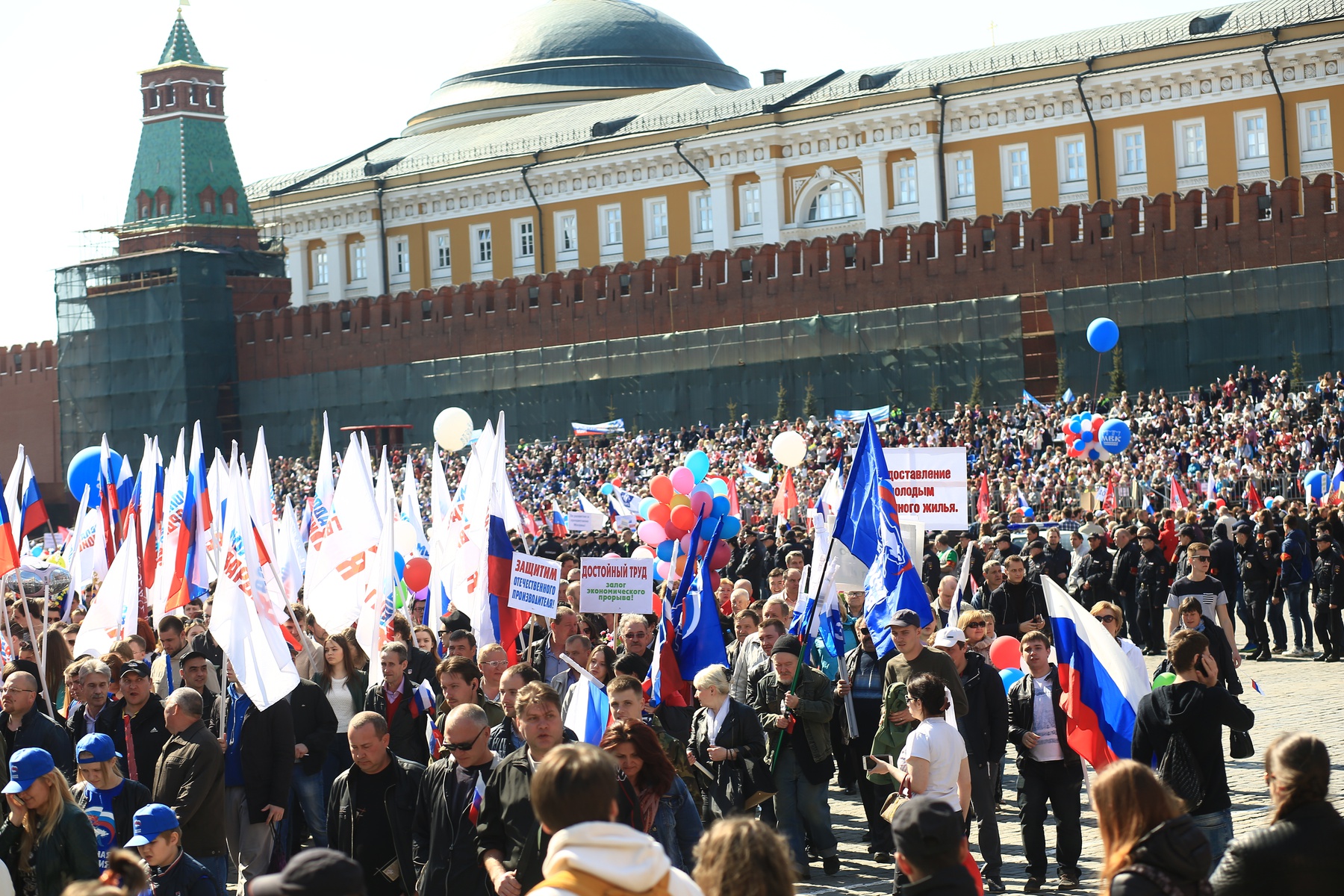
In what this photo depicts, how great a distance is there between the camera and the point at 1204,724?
23.0 feet

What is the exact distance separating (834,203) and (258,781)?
3854 cm

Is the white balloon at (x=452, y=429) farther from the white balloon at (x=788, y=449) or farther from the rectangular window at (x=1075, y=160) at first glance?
the rectangular window at (x=1075, y=160)

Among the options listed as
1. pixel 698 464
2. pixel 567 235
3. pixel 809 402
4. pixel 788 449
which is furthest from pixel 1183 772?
pixel 567 235

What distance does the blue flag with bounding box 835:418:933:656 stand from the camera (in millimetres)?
9281

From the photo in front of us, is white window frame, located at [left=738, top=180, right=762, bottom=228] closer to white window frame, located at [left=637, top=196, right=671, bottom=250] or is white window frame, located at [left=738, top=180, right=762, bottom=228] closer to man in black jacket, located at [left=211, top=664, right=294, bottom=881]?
white window frame, located at [left=637, top=196, right=671, bottom=250]

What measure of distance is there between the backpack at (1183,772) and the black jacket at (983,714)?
1.41m

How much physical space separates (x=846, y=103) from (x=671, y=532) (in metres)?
30.5

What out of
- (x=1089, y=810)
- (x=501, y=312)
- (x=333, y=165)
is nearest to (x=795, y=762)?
(x=1089, y=810)

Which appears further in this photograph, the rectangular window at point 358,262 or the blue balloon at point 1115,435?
the rectangular window at point 358,262

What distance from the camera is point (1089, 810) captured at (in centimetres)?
1025

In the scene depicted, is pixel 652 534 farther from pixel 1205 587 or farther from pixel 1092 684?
A: pixel 1092 684

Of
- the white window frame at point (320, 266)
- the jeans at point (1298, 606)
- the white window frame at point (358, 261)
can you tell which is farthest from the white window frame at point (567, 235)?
the jeans at point (1298, 606)

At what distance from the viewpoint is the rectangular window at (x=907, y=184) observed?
44.5 m

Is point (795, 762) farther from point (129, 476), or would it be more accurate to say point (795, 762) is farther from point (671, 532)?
point (129, 476)
